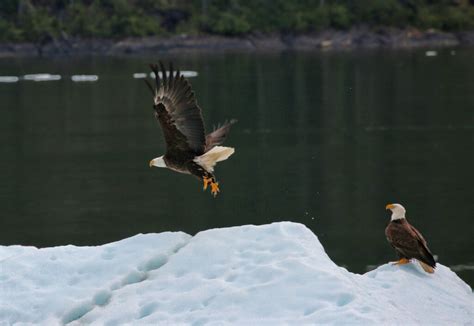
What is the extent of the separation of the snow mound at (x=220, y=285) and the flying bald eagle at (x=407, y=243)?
10 centimetres

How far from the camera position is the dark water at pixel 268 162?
17.8m

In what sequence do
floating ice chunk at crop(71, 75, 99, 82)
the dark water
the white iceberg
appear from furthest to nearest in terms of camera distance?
the white iceberg → floating ice chunk at crop(71, 75, 99, 82) → the dark water

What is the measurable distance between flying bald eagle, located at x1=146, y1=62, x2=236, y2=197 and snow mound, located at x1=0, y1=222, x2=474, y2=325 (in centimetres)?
103

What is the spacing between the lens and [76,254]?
9.91 meters

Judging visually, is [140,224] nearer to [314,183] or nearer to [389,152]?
[314,183]

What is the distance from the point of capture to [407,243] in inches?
401

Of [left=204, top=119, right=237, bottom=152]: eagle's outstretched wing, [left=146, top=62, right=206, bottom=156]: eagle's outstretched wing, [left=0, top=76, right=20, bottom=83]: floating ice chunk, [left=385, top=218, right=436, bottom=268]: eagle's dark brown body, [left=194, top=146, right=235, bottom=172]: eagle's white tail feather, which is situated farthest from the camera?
[left=0, top=76, right=20, bottom=83]: floating ice chunk

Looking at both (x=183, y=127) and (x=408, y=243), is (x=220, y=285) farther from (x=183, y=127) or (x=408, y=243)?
(x=183, y=127)

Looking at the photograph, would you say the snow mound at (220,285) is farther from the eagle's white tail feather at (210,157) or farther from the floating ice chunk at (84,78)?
the floating ice chunk at (84,78)

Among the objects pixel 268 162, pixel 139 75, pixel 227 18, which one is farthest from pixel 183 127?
pixel 227 18

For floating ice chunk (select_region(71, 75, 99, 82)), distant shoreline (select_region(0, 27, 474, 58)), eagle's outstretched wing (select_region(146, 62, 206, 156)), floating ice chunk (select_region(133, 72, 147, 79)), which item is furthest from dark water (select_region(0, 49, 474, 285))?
distant shoreline (select_region(0, 27, 474, 58))

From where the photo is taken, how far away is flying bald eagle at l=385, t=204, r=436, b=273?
10.1m

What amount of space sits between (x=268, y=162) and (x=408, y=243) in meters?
14.2

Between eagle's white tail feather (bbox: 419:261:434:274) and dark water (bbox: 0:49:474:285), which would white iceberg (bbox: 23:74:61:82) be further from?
eagle's white tail feather (bbox: 419:261:434:274)
